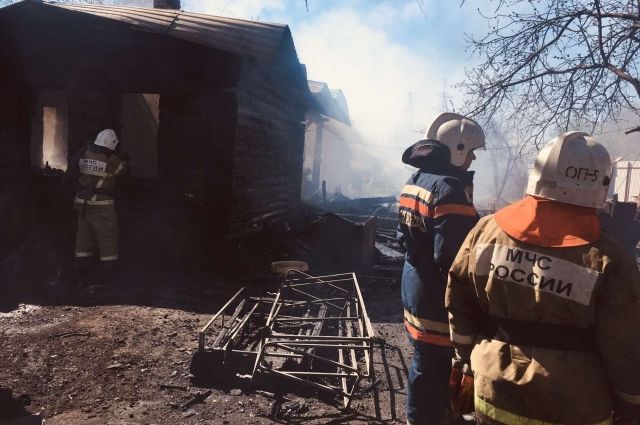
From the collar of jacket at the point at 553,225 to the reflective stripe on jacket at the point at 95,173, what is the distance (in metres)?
6.72

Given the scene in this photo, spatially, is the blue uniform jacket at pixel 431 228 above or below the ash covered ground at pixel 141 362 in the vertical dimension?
above

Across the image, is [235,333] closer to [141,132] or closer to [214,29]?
[214,29]

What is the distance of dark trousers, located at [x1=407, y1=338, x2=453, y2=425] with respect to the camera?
2.89 metres

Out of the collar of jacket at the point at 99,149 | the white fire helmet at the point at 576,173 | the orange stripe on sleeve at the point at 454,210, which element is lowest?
the orange stripe on sleeve at the point at 454,210


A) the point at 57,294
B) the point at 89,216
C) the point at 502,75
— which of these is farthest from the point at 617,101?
the point at 57,294

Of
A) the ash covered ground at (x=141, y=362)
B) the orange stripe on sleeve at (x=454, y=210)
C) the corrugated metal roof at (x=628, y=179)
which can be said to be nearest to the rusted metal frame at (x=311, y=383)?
the ash covered ground at (x=141, y=362)

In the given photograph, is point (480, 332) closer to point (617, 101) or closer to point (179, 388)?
point (179, 388)

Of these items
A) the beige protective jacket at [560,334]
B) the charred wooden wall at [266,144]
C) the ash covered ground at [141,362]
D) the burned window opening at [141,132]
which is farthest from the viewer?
the burned window opening at [141,132]

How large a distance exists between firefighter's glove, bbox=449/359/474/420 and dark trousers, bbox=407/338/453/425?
1.99 feet

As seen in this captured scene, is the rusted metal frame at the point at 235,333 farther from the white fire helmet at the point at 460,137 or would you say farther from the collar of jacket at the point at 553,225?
the collar of jacket at the point at 553,225

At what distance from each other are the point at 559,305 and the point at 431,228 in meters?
1.20

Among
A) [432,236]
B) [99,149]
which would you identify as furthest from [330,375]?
[99,149]

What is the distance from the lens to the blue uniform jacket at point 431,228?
2.80 metres

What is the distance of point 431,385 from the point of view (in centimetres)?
289
